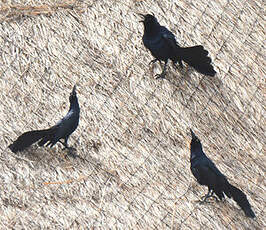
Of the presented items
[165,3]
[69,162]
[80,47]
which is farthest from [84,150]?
[165,3]

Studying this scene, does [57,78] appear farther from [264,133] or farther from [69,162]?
[264,133]

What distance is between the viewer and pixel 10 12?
3004mm

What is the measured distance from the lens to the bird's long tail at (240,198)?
3.12 metres

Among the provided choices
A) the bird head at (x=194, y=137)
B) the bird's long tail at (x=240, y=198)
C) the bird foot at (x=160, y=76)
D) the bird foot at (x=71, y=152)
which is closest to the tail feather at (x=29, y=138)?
the bird foot at (x=71, y=152)

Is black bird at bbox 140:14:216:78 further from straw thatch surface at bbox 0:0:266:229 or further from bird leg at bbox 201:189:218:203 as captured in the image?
bird leg at bbox 201:189:218:203

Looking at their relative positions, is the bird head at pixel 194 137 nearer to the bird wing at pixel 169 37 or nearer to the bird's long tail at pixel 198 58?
the bird's long tail at pixel 198 58

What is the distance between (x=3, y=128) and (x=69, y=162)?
0.46 m

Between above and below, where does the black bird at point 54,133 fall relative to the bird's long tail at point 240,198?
below

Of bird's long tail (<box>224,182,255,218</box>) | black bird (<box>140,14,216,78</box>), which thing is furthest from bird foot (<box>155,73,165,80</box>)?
bird's long tail (<box>224,182,255,218</box>)

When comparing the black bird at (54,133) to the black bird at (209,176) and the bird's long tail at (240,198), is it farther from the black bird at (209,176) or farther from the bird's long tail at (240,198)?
the bird's long tail at (240,198)

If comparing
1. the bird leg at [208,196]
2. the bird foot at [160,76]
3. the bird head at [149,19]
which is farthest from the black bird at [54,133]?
the bird leg at [208,196]

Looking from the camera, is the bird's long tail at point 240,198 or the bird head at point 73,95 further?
the bird's long tail at point 240,198

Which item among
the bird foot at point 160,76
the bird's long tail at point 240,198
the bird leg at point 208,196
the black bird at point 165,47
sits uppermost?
the black bird at point 165,47

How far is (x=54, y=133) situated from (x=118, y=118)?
1.37 feet
